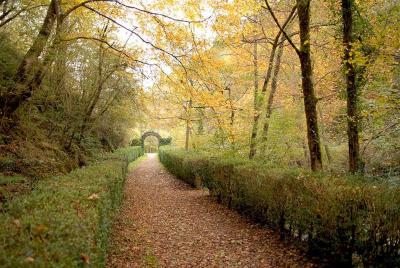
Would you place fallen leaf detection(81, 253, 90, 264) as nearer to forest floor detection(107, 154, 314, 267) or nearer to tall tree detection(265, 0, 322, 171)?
forest floor detection(107, 154, 314, 267)

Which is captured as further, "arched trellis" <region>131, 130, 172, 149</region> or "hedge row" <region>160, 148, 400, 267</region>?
"arched trellis" <region>131, 130, 172, 149</region>

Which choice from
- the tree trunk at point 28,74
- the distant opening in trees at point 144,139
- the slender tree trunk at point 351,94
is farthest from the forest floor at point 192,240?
the distant opening in trees at point 144,139

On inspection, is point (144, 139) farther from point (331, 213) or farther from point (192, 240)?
point (331, 213)

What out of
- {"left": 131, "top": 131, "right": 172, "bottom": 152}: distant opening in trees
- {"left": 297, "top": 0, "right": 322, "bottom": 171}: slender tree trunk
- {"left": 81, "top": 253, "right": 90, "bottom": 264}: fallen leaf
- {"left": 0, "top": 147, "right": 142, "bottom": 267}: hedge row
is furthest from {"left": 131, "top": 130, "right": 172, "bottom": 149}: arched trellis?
{"left": 81, "top": 253, "right": 90, "bottom": 264}: fallen leaf

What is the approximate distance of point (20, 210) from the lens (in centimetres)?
334

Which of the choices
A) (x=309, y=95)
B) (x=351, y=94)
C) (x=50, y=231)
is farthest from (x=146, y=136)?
(x=50, y=231)

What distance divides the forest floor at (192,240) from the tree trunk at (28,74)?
377 centimetres

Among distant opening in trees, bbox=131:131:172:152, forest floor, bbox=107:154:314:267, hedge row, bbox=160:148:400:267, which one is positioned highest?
distant opening in trees, bbox=131:131:172:152

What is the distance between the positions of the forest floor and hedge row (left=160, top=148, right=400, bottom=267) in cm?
43

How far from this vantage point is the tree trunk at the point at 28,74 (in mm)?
7137

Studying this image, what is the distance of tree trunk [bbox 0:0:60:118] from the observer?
23.4 feet

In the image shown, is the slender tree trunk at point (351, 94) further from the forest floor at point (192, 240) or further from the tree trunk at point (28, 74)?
the tree trunk at point (28, 74)

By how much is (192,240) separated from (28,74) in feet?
17.9

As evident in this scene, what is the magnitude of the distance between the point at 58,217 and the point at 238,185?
19.4ft
